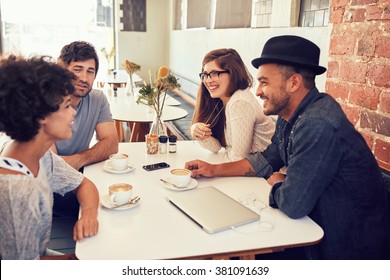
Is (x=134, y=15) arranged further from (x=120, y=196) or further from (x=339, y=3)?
(x=120, y=196)

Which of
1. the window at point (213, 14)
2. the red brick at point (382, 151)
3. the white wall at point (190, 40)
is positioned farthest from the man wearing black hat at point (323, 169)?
the window at point (213, 14)

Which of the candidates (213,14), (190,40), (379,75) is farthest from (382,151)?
(190,40)

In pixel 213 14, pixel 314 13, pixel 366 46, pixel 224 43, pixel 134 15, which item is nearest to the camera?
pixel 366 46

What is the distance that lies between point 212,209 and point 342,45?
123cm

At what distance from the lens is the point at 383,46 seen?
5.43ft

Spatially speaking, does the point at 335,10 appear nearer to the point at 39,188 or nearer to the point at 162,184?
the point at 162,184

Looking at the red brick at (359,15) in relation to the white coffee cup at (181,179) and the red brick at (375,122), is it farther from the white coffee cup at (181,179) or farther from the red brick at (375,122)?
the white coffee cup at (181,179)

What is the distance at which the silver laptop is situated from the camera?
1217 mm

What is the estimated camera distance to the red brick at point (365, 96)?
173 cm

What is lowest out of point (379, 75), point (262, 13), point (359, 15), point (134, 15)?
point (379, 75)

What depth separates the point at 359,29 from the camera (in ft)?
5.92

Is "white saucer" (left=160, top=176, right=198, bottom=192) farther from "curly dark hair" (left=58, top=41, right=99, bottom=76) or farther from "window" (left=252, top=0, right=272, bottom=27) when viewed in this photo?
"window" (left=252, top=0, right=272, bottom=27)

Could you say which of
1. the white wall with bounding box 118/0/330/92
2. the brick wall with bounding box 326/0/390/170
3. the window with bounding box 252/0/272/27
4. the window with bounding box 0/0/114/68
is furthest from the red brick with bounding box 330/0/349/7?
the window with bounding box 0/0/114/68

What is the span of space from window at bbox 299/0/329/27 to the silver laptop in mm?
1517
